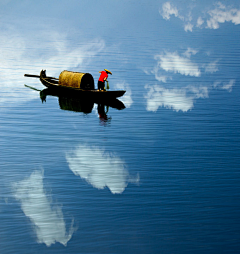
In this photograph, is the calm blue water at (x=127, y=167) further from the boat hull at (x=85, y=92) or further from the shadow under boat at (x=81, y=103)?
the boat hull at (x=85, y=92)

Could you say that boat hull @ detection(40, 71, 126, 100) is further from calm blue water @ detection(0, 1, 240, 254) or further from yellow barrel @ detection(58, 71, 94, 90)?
calm blue water @ detection(0, 1, 240, 254)

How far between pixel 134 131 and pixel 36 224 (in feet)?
44.2

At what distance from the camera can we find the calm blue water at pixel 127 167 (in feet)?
53.7

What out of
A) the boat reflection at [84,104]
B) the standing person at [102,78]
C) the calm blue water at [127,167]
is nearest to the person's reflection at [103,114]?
the boat reflection at [84,104]

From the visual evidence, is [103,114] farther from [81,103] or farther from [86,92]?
[86,92]

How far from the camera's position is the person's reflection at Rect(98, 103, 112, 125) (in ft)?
106

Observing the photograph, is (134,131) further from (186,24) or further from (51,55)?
(186,24)

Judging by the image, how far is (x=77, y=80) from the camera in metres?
40.2

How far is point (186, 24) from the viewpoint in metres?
127

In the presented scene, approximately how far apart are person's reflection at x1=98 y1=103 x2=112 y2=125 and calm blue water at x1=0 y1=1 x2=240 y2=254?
13.6 inches

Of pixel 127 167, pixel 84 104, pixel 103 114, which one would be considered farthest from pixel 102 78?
pixel 127 167

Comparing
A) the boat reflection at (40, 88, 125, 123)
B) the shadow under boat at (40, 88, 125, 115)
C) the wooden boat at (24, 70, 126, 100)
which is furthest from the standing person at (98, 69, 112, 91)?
the boat reflection at (40, 88, 125, 123)

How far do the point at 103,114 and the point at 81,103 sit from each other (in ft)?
15.7

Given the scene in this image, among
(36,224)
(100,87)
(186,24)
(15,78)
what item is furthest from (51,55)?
(186,24)
